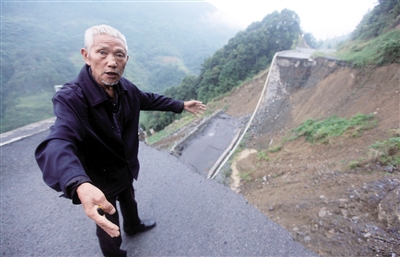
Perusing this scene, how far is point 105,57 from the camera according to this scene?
4.44 ft

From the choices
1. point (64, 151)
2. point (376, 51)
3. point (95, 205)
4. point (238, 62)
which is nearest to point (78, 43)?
point (238, 62)

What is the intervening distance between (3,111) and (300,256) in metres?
23.8

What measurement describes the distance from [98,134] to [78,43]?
67.8 m

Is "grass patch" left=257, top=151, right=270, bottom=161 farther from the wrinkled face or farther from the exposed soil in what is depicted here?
the wrinkled face

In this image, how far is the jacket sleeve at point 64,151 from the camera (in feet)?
2.97

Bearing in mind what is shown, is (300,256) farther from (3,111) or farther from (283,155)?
(3,111)

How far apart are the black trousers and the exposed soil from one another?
2.01 metres

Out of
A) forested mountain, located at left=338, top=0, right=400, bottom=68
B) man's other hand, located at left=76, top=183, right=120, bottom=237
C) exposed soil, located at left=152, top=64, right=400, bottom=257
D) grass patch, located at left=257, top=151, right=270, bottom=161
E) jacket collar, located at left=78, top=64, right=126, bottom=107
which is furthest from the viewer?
grass patch, located at left=257, top=151, right=270, bottom=161

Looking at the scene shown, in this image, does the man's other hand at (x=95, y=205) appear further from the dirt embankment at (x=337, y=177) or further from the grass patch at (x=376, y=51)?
the grass patch at (x=376, y=51)

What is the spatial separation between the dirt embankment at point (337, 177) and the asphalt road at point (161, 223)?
22.7 inches

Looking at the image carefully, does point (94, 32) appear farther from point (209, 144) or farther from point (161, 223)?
point (209, 144)

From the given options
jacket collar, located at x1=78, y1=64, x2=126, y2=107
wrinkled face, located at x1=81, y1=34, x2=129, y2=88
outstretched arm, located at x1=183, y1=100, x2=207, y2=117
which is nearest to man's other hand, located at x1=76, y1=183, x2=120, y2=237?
jacket collar, located at x1=78, y1=64, x2=126, y2=107

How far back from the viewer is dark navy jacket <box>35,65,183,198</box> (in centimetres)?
95

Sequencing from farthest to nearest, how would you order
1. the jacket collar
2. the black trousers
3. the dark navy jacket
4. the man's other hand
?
1. the black trousers
2. the jacket collar
3. the dark navy jacket
4. the man's other hand
